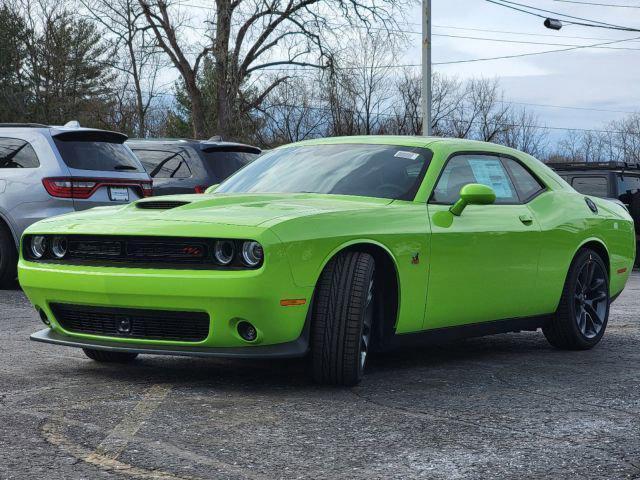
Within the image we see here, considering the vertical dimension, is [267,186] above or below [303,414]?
above

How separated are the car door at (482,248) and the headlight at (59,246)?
2.01 meters

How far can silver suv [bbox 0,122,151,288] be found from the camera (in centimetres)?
1103

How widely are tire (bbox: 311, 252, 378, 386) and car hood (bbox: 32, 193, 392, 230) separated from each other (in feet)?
→ 1.07

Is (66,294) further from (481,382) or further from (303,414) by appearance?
(481,382)

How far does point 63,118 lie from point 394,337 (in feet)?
145

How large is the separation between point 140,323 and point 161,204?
32.5 inches

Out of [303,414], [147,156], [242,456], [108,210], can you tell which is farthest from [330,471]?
[147,156]

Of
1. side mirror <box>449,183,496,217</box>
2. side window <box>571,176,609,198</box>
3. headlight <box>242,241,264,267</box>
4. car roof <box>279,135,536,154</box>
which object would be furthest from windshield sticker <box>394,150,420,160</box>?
side window <box>571,176,609,198</box>

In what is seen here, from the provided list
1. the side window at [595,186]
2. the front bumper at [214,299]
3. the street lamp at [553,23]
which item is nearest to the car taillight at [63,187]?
the front bumper at [214,299]

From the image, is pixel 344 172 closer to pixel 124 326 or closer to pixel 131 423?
pixel 124 326

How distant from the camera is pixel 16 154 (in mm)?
11320

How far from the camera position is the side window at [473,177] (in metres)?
6.53

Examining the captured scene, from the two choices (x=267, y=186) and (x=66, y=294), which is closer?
(x=66, y=294)

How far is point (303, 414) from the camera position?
4.96 metres
